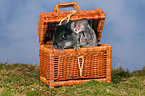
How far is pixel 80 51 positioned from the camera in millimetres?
4438

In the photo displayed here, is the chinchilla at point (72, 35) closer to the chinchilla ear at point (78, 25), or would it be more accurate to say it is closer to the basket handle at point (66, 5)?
the chinchilla ear at point (78, 25)

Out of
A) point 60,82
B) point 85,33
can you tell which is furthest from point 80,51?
point 60,82

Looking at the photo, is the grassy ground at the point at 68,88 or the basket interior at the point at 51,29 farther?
the basket interior at the point at 51,29

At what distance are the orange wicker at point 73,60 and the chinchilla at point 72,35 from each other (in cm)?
10

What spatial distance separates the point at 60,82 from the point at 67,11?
4.60ft

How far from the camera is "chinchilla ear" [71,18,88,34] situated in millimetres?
4379

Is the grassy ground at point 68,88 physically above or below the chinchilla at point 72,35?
below

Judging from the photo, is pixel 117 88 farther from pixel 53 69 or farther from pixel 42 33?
pixel 42 33

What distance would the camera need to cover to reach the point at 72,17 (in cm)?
456

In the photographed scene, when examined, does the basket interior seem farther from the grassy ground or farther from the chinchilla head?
the grassy ground

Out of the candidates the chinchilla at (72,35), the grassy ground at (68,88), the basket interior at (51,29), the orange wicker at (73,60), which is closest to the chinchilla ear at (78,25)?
the chinchilla at (72,35)

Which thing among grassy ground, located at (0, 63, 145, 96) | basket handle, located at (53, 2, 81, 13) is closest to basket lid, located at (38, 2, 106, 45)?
basket handle, located at (53, 2, 81, 13)

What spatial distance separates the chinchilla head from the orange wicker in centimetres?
9

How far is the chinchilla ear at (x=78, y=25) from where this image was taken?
14.4 ft
